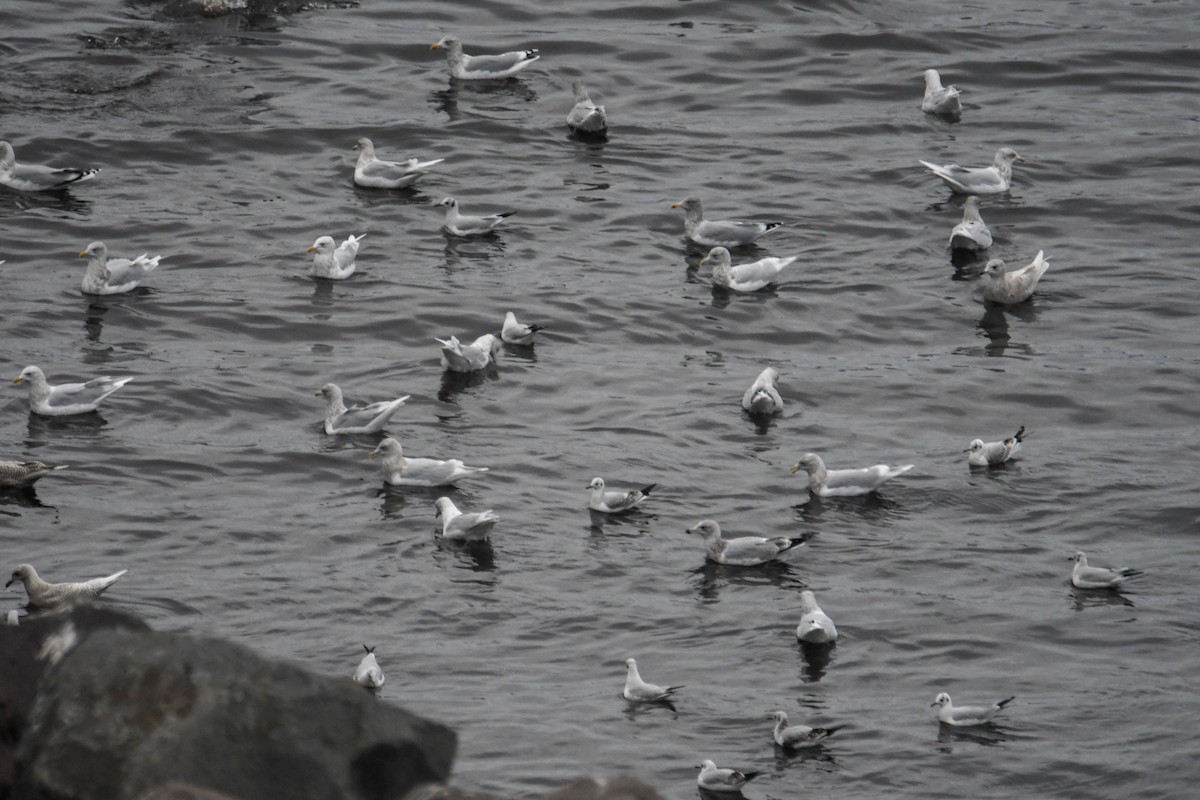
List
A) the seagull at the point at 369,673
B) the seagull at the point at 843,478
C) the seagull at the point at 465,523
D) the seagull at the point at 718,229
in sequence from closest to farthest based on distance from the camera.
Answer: the seagull at the point at 369,673, the seagull at the point at 465,523, the seagull at the point at 843,478, the seagull at the point at 718,229

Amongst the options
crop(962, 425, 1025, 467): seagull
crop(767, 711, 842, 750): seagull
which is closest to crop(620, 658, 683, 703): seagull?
crop(767, 711, 842, 750): seagull

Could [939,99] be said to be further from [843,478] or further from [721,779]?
[721,779]

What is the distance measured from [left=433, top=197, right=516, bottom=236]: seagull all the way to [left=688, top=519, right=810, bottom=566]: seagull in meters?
9.24

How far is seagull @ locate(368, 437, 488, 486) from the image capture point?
16625mm

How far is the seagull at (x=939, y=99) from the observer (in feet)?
92.3

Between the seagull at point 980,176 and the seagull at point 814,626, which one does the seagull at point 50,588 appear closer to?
the seagull at point 814,626

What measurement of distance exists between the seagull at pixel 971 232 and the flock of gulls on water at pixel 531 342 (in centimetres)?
1

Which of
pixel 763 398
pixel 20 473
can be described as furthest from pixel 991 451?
pixel 20 473

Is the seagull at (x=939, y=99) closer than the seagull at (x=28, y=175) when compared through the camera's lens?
No

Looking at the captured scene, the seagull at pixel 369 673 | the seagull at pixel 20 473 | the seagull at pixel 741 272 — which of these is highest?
the seagull at pixel 741 272

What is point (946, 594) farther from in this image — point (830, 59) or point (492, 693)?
point (830, 59)

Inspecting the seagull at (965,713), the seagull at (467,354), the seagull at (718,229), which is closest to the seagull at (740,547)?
the seagull at (965,713)

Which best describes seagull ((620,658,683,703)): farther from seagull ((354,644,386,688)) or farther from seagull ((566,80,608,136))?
seagull ((566,80,608,136))

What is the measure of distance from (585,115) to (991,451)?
471 inches
